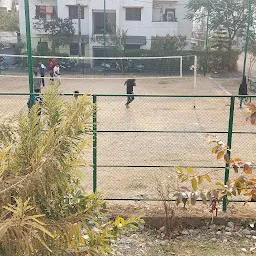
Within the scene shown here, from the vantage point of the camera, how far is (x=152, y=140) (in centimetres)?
938

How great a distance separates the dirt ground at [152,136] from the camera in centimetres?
662

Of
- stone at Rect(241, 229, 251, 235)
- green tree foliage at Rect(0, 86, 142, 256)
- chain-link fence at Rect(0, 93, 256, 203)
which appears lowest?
stone at Rect(241, 229, 251, 235)

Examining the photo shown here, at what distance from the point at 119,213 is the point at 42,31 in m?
22.2

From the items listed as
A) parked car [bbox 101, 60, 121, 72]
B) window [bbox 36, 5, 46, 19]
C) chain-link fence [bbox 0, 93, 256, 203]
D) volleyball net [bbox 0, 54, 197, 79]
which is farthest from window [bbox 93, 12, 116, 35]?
chain-link fence [bbox 0, 93, 256, 203]

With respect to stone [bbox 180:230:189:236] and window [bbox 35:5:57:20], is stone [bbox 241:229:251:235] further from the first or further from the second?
window [bbox 35:5:57:20]

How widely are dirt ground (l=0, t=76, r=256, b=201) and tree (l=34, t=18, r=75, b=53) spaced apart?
739 centimetres

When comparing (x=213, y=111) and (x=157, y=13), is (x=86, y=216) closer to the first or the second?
(x=213, y=111)

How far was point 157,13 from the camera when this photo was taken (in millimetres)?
27906

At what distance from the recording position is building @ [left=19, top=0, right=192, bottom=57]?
25875 millimetres

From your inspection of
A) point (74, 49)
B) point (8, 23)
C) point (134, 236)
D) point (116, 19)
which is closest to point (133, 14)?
point (116, 19)

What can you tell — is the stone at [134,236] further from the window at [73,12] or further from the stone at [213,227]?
the window at [73,12]

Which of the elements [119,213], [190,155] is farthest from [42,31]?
[119,213]

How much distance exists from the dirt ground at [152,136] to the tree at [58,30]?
7386 millimetres

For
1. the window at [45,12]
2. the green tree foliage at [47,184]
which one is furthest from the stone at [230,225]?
the window at [45,12]
